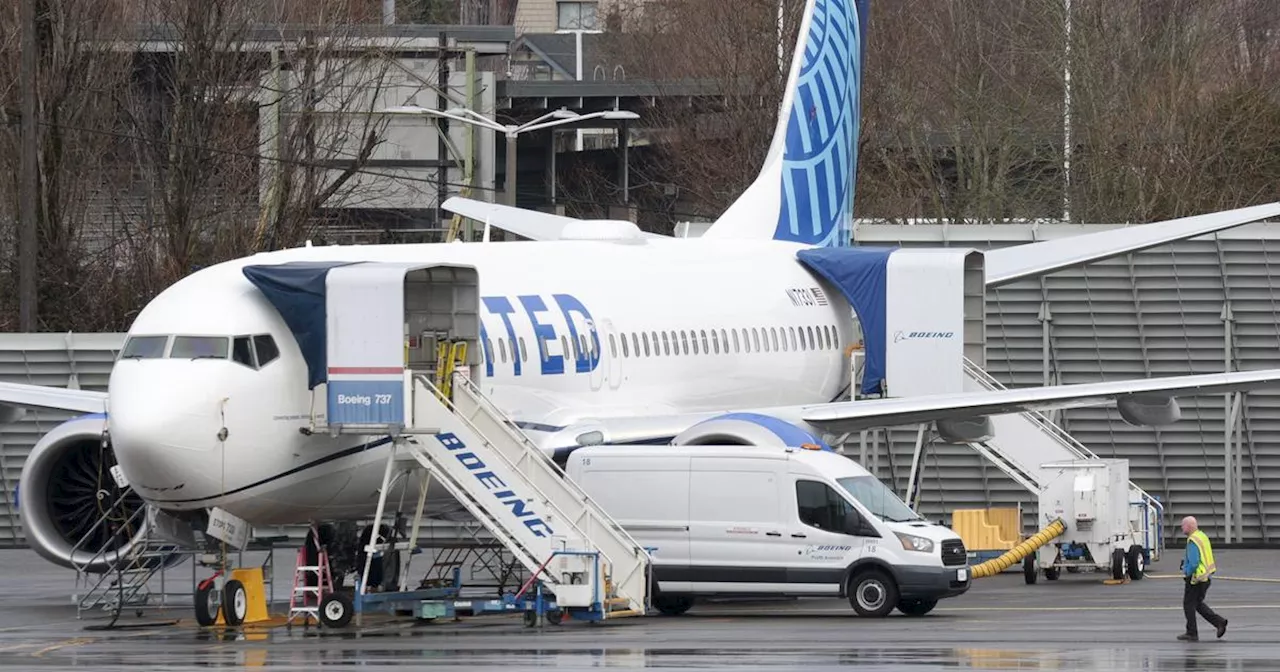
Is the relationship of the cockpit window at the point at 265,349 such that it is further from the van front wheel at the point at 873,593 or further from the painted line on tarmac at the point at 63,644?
the van front wheel at the point at 873,593

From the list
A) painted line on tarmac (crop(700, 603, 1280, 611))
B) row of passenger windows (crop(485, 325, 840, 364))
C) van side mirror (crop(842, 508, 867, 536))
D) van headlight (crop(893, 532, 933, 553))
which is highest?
row of passenger windows (crop(485, 325, 840, 364))

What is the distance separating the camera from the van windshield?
84.0 ft

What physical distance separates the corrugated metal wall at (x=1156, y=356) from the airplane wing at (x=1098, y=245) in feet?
15.5

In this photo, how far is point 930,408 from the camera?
28219 mm

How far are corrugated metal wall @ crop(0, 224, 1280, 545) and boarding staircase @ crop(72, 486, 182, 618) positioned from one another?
11339mm

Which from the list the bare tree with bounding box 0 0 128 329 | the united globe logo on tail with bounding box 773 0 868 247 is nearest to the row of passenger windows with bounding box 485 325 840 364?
the united globe logo on tail with bounding box 773 0 868 247

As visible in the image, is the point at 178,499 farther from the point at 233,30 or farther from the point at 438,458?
the point at 233,30

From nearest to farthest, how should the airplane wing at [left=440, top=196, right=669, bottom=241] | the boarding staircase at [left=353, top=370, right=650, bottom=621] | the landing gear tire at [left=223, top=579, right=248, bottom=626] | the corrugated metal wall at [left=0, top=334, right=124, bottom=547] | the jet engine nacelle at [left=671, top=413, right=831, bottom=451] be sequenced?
the boarding staircase at [left=353, top=370, right=650, bottom=621]
the landing gear tire at [left=223, top=579, right=248, bottom=626]
the jet engine nacelle at [left=671, top=413, right=831, bottom=451]
the airplane wing at [left=440, top=196, right=669, bottom=241]
the corrugated metal wall at [left=0, top=334, right=124, bottom=547]

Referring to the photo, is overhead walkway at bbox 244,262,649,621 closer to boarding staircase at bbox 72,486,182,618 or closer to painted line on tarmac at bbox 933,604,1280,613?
boarding staircase at bbox 72,486,182,618

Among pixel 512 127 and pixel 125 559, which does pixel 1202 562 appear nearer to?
pixel 125 559

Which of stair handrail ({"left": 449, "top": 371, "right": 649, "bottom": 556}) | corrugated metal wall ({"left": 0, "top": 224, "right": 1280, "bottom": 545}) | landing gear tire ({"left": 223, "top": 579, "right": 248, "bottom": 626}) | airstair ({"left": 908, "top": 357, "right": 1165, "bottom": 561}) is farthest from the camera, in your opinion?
corrugated metal wall ({"left": 0, "top": 224, "right": 1280, "bottom": 545})

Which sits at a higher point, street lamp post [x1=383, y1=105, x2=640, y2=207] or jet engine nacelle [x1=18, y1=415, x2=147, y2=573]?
street lamp post [x1=383, y1=105, x2=640, y2=207]

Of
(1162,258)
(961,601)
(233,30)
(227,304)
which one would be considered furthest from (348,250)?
(233,30)

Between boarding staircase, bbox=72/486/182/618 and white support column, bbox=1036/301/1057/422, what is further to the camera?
white support column, bbox=1036/301/1057/422
